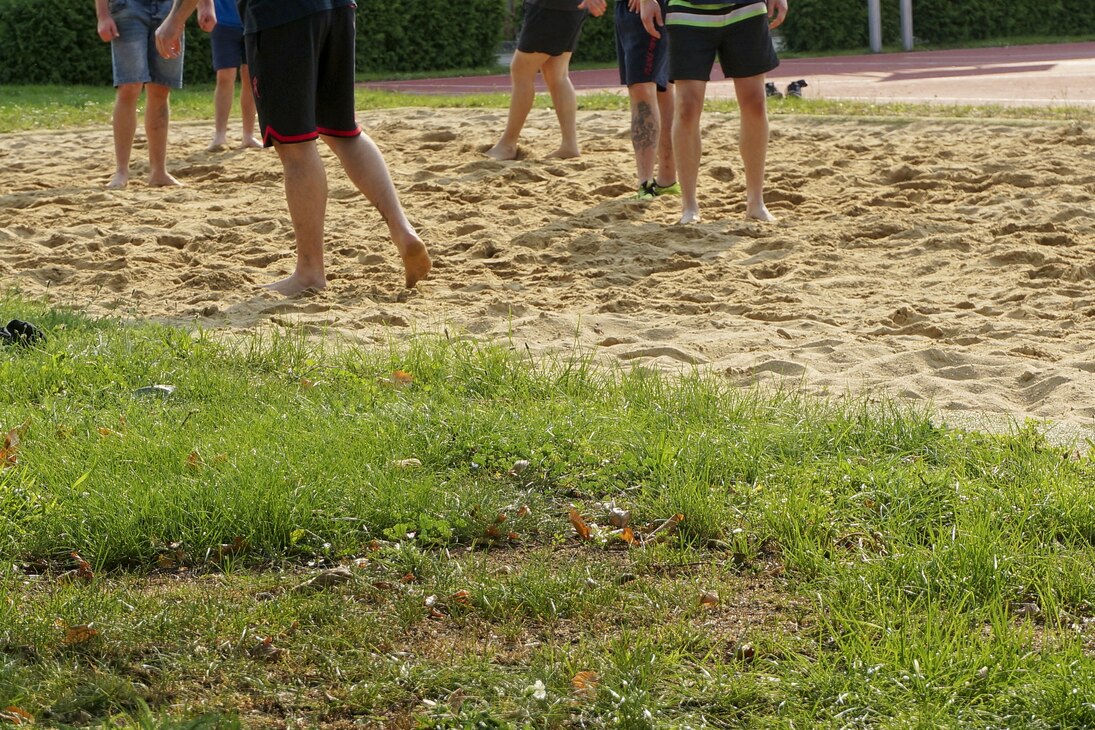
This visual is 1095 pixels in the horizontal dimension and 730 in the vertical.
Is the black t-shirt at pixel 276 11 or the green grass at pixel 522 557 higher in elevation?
the black t-shirt at pixel 276 11

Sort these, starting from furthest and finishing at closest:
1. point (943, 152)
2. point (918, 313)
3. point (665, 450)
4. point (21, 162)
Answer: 1. point (21, 162)
2. point (943, 152)
3. point (918, 313)
4. point (665, 450)

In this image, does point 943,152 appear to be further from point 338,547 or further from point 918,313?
point 338,547

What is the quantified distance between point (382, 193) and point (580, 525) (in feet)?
9.71

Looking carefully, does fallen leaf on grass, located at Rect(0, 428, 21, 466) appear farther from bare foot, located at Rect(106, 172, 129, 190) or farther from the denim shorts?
bare foot, located at Rect(106, 172, 129, 190)

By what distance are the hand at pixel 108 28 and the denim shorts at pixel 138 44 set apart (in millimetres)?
53

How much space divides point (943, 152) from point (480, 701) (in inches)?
277

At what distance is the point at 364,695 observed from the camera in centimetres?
252

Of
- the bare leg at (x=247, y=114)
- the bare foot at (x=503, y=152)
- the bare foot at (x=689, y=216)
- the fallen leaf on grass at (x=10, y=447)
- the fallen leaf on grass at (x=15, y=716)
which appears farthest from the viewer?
the bare leg at (x=247, y=114)

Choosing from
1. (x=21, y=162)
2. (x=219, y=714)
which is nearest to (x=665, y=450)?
(x=219, y=714)

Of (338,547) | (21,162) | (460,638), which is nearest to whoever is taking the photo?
A: (460,638)

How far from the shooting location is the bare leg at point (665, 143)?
812cm

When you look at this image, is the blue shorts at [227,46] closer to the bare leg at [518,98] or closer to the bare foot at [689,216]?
the bare leg at [518,98]

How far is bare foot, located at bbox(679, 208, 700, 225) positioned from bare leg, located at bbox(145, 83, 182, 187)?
140 inches

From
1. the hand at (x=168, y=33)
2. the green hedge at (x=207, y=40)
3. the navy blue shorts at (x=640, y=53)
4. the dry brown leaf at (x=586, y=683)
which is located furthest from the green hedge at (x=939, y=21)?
the dry brown leaf at (x=586, y=683)
